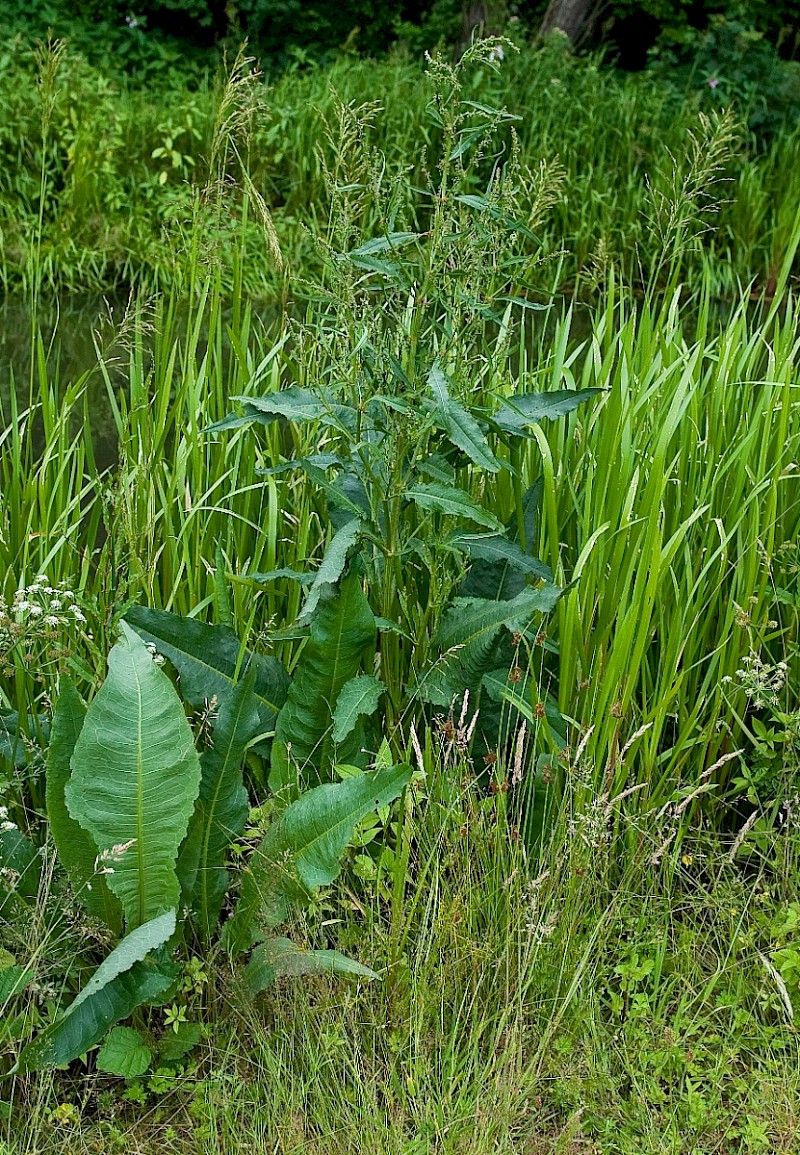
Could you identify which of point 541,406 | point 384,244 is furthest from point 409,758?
point 384,244

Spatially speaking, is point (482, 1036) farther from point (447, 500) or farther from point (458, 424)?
point (458, 424)

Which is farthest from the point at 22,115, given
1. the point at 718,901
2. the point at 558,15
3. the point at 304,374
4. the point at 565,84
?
the point at 718,901

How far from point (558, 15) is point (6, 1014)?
33.7 feet

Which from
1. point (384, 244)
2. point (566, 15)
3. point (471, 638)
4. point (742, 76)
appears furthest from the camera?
point (566, 15)

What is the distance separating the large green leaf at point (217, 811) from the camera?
1826mm

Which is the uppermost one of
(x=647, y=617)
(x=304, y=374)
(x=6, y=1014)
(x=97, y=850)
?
(x=304, y=374)

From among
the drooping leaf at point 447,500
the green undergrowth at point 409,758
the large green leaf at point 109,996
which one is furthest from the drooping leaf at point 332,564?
the large green leaf at point 109,996

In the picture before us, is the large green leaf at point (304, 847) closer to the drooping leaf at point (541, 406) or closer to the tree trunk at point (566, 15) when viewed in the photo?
the drooping leaf at point (541, 406)

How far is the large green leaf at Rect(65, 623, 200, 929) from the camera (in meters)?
1.71

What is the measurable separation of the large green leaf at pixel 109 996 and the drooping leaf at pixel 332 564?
52cm

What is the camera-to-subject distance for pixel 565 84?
8.64 m

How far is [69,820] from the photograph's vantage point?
5.78 feet

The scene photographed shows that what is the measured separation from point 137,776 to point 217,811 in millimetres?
185

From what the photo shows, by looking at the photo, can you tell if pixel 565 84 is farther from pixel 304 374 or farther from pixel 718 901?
pixel 718 901
